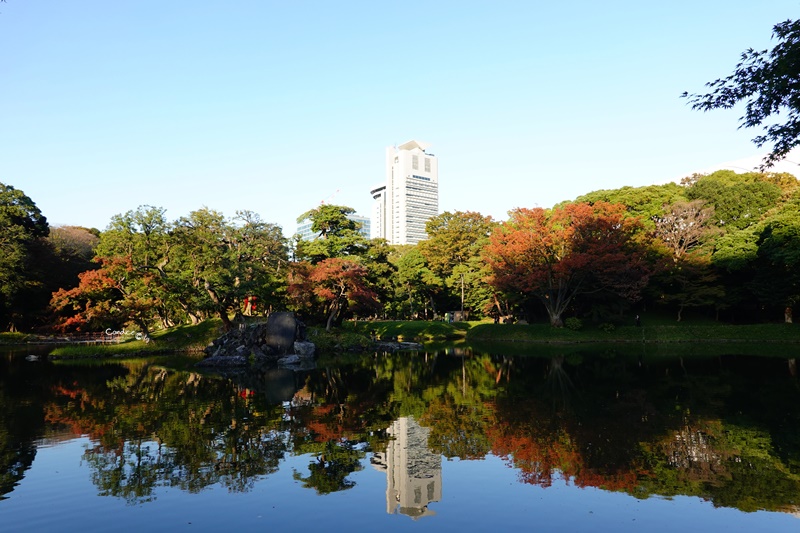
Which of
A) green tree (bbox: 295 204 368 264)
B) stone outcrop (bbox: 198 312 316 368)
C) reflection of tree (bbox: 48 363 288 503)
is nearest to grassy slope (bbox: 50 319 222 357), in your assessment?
stone outcrop (bbox: 198 312 316 368)

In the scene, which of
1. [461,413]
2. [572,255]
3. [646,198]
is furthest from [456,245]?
[461,413]

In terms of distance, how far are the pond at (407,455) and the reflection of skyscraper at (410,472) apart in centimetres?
5

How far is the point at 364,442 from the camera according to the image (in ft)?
38.9

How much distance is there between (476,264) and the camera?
52812 millimetres

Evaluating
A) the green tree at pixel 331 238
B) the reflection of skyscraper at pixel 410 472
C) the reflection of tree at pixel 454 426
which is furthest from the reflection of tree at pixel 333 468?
the green tree at pixel 331 238

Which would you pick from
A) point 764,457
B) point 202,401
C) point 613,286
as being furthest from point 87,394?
point 613,286

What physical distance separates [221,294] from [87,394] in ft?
57.2

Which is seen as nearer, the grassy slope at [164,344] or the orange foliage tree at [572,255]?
the grassy slope at [164,344]

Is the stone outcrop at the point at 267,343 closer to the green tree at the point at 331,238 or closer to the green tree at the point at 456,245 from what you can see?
the green tree at the point at 331,238

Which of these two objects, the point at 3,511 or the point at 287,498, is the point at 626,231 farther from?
the point at 3,511

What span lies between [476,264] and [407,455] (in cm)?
4301

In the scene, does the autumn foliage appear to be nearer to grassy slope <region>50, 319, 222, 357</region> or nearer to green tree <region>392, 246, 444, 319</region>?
grassy slope <region>50, 319, 222, 357</region>

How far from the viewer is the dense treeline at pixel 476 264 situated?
3603cm

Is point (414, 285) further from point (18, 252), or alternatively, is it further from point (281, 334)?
point (18, 252)
